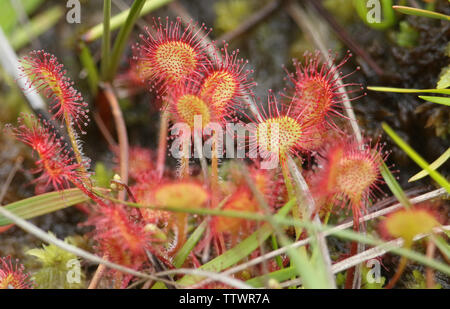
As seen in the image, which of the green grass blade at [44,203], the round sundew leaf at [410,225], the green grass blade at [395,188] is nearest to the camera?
the round sundew leaf at [410,225]

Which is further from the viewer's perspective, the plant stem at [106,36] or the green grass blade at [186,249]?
the plant stem at [106,36]

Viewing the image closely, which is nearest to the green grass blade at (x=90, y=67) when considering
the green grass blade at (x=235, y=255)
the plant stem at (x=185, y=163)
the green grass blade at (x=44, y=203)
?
the green grass blade at (x=44, y=203)

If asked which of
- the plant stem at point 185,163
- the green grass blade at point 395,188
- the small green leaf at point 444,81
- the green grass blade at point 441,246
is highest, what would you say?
the small green leaf at point 444,81

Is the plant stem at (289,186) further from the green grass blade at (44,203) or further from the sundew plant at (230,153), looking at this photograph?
the green grass blade at (44,203)

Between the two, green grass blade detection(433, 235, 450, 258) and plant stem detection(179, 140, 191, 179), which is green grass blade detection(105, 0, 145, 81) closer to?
plant stem detection(179, 140, 191, 179)

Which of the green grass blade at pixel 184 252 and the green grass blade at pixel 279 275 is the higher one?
the green grass blade at pixel 184 252

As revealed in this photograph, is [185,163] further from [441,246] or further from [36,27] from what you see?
[36,27]

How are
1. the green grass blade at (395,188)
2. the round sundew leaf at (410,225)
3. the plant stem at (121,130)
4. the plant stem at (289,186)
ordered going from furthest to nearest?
the plant stem at (121,130)
the plant stem at (289,186)
the green grass blade at (395,188)
the round sundew leaf at (410,225)

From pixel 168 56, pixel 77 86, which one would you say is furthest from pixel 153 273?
pixel 77 86

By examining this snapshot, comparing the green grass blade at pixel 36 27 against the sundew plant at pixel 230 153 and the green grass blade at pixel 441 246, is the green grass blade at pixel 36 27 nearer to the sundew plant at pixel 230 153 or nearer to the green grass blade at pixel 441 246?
the sundew plant at pixel 230 153
